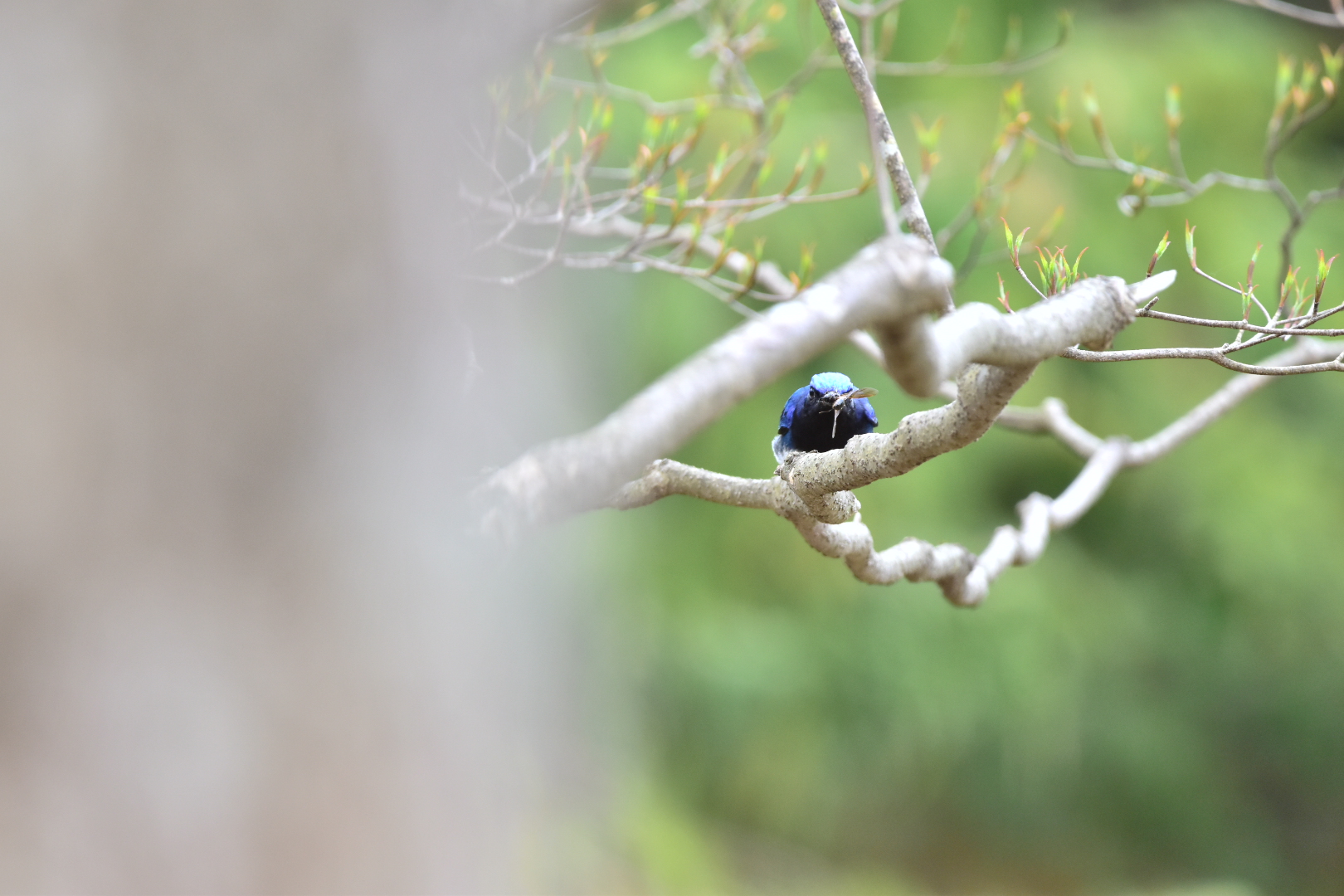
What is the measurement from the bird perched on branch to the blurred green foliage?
70.5 inches

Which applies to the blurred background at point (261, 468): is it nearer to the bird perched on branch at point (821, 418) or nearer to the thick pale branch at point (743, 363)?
the thick pale branch at point (743, 363)

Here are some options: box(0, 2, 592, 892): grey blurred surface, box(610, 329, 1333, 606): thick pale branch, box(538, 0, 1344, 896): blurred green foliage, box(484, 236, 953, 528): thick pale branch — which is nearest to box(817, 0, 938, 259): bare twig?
box(610, 329, 1333, 606): thick pale branch

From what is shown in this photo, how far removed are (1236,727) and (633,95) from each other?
14.9ft

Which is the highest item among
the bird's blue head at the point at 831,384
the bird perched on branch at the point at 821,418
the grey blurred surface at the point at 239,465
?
the bird's blue head at the point at 831,384

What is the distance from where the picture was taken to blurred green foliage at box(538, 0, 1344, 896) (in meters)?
4.30

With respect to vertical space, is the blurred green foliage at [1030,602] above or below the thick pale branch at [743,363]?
above

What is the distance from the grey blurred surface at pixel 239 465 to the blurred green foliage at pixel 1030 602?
124 inches

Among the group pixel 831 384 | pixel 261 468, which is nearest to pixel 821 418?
pixel 831 384

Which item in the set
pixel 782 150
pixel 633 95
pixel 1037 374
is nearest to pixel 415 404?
pixel 633 95

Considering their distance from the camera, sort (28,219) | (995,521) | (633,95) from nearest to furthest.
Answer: (28,219) → (633,95) → (995,521)

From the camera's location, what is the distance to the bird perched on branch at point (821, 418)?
218 centimetres

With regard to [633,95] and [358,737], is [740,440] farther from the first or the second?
[358,737]

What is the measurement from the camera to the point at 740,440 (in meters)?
4.43

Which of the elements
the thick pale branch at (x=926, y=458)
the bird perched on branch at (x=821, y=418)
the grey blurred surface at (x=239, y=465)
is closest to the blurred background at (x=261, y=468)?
the grey blurred surface at (x=239, y=465)
